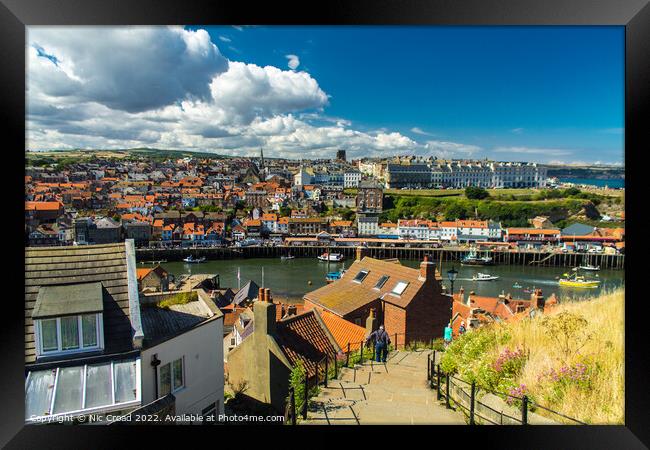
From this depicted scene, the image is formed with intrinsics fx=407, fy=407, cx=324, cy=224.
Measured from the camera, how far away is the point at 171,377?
2.58m

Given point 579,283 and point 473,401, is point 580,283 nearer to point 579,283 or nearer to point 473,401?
point 579,283

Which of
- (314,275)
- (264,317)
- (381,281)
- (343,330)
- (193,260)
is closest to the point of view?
(264,317)

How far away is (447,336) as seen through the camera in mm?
4395

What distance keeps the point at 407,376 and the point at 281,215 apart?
75.1 ft

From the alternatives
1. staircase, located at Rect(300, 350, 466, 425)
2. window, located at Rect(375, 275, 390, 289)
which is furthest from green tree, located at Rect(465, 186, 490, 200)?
staircase, located at Rect(300, 350, 466, 425)

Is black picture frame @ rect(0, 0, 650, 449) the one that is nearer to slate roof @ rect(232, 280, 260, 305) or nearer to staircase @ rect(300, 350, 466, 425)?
staircase @ rect(300, 350, 466, 425)

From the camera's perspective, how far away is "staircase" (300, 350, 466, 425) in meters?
2.51

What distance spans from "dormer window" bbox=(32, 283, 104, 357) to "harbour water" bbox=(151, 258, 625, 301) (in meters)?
13.6

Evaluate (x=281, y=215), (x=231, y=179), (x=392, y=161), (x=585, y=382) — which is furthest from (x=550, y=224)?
(x=585, y=382)

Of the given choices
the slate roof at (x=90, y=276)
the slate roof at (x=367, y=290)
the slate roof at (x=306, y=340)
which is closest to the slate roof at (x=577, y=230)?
the slate roof at (x=367, y=290)

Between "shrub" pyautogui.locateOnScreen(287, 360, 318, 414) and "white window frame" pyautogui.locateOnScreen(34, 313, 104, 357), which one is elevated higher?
"white window frame" pyautogui.locateOnScreen(34, 313, 104, 357)

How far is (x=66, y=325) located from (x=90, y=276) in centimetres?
35

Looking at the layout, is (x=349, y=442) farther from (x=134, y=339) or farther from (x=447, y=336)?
(x=447, y=336)
